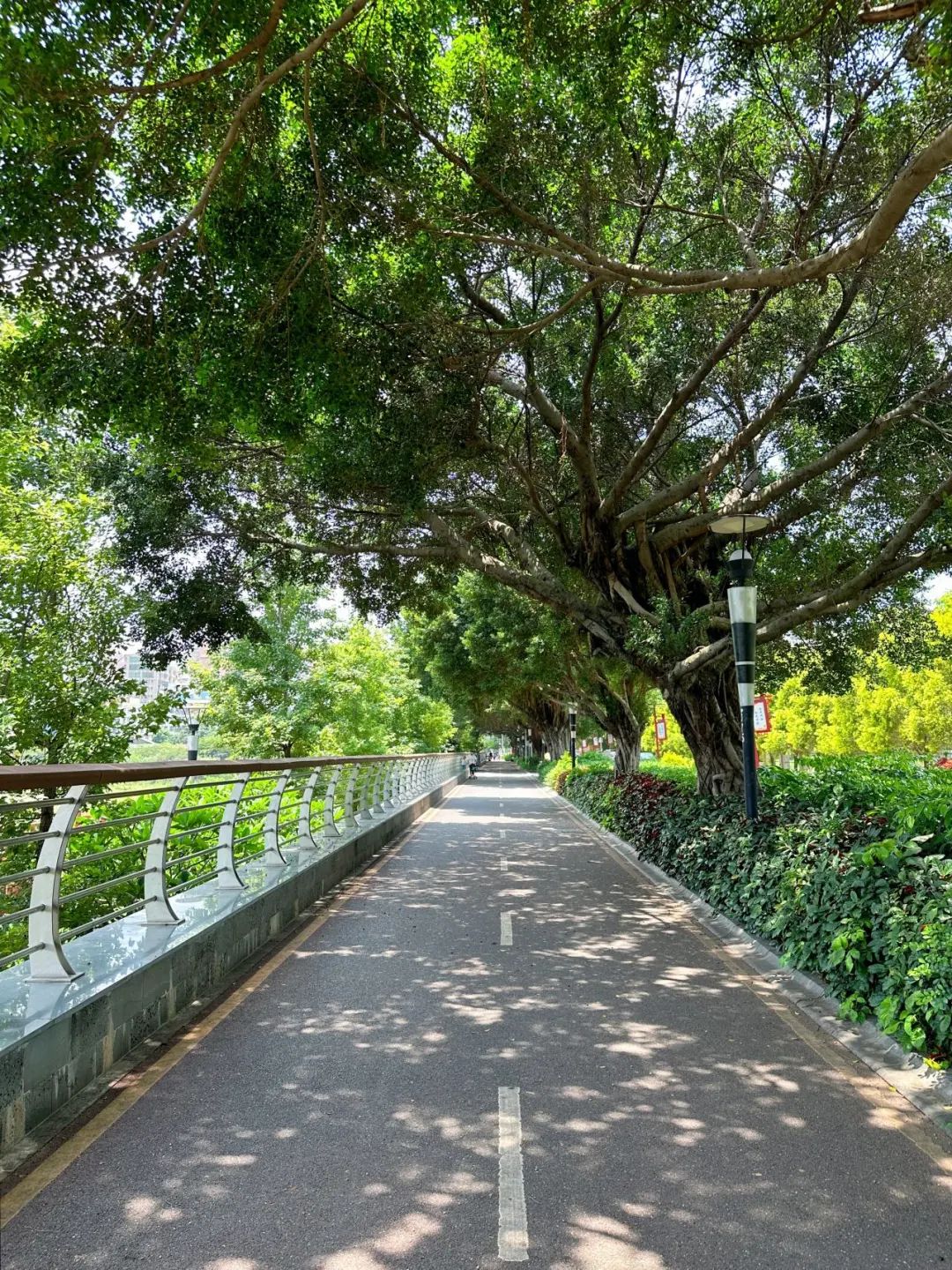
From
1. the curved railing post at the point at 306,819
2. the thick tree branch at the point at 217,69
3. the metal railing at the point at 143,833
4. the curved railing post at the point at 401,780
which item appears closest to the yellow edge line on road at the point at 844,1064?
the metal railing at the point at 143,833

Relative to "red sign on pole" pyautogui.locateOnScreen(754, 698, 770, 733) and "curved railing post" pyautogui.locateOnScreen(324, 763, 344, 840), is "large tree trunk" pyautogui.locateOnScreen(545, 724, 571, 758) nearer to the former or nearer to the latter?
"red sign on pole" pyautogui.locateOnScreen(754, 698, 770, 733)

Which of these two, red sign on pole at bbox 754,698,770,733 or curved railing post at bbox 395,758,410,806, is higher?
red sign on pole at bbox 754,698,770,733

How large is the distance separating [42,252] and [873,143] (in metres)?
8.50

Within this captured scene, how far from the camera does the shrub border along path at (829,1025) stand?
14.9ft

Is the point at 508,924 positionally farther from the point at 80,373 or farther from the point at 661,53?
the point at 661,53

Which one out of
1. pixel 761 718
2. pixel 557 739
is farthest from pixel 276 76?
pixel 557 739

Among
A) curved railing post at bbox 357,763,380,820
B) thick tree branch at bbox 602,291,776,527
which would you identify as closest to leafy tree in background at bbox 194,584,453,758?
curved railing post at bbox 357,763,380,820

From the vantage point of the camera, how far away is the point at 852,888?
240 inches

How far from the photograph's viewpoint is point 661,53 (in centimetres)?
774

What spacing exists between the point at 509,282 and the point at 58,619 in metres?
8.95

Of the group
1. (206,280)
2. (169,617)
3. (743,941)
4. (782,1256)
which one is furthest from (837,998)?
(169,617)

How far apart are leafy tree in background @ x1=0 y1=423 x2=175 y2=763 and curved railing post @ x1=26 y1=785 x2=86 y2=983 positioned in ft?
31.7

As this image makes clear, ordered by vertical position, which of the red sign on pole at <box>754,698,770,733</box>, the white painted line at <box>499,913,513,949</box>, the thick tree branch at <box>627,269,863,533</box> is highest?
the thick tree branch at <box>627,269,863,533</box>

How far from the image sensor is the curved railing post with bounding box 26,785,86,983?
4.46 m
